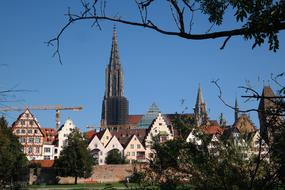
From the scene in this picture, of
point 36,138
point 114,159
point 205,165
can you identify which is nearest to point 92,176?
point 114,159

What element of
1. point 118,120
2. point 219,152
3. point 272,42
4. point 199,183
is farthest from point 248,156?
point 118,120

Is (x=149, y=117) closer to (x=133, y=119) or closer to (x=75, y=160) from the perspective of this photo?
(x=133, y=119)

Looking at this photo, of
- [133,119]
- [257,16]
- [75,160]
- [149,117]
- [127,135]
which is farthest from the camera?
[133,119]

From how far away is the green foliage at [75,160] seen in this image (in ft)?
209

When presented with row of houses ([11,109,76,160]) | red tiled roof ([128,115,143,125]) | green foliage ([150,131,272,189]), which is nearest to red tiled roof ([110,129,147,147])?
row of houses ([11,109,76,160])

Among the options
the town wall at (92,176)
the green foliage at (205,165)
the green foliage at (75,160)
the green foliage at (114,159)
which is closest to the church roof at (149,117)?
the green foliage at (114,159)

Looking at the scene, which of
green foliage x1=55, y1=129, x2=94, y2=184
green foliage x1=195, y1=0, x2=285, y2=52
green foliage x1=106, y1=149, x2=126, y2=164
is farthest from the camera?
green foliage x1=106, y1=149, x2=126, y2=164

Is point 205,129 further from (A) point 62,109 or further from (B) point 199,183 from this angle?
(A) point 62,109

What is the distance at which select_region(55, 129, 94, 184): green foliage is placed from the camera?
63.6 meters

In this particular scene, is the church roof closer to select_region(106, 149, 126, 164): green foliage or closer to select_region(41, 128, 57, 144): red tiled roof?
select_region(41, 128, 57, 144): red tiled roof

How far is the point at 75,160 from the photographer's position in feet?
209

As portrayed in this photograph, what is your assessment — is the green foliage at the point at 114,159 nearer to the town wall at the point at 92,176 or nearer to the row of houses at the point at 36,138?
the row of houses at the point at 36,138

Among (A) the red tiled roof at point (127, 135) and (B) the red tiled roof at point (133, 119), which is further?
(B) the red tiled roof at point (133, 119)

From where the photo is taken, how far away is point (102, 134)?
9550cm
